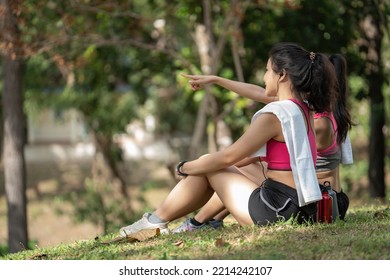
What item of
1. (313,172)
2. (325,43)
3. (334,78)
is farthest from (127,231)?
(325,43)

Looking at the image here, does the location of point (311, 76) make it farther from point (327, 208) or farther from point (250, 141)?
point (327, 208)

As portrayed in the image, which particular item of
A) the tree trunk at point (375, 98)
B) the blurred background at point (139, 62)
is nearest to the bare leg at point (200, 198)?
the blurred background at point (139, 62)

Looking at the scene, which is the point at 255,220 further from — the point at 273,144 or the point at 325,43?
the point at 325,43

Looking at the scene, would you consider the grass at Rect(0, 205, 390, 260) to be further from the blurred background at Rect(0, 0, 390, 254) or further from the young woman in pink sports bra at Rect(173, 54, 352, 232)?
the blurred background at Rect(0, 0, 390, 254)

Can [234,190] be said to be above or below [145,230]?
above

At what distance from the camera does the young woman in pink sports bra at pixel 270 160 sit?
4.96 meters

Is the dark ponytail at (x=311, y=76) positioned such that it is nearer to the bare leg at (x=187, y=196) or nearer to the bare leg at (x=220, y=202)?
the bare leg at (x=220, y=202)

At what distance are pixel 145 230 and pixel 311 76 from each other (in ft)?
4.72

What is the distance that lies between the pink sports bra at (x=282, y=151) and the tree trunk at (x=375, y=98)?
637 cm

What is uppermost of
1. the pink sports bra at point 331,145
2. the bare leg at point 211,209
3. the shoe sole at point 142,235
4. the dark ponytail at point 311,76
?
the dark ponytail at point 311,76

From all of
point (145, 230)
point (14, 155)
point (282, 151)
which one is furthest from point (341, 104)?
point (14, 155)

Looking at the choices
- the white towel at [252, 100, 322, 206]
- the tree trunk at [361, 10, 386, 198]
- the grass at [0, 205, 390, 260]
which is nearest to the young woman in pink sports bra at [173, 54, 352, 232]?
the grass at [0, 205, 390, 260]

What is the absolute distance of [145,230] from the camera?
529 cm

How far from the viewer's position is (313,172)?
4.87 m
